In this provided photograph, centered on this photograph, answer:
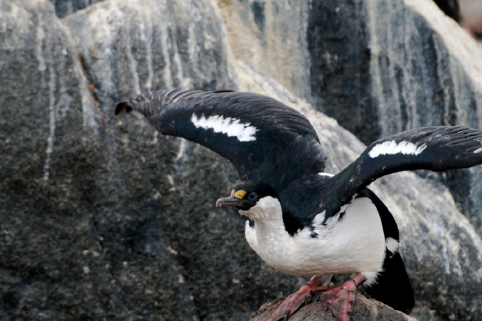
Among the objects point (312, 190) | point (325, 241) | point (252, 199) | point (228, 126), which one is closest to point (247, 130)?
point (228, 126)

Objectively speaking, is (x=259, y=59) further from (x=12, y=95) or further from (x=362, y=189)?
(x=362, y=189)

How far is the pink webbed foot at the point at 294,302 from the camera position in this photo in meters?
4.92

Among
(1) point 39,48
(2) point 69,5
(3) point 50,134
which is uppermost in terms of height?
(2) point 69,5

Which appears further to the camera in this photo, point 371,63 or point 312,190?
point 371,63

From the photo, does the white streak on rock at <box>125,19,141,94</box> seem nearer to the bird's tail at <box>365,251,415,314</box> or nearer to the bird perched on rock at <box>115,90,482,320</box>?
the bird perched on rock at <box>115,90,482,320</box>

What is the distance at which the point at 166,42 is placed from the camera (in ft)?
22.3

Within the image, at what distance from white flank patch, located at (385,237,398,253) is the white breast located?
19cm

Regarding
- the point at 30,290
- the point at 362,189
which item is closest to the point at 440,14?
the point at 362,189

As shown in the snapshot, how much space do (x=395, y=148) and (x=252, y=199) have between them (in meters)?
0.95

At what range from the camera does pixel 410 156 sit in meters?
4.27

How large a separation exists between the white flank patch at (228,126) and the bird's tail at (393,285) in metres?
1.40

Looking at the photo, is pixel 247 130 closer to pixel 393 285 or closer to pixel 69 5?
pixel 393 285

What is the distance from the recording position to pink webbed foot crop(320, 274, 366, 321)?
461 centimetres

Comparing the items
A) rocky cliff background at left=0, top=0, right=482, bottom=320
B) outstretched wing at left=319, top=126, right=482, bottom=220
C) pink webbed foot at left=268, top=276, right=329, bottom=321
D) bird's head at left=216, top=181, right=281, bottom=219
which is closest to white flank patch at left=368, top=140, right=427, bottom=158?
outstretched wing at left=319, top=126, right=482, bottom=220
